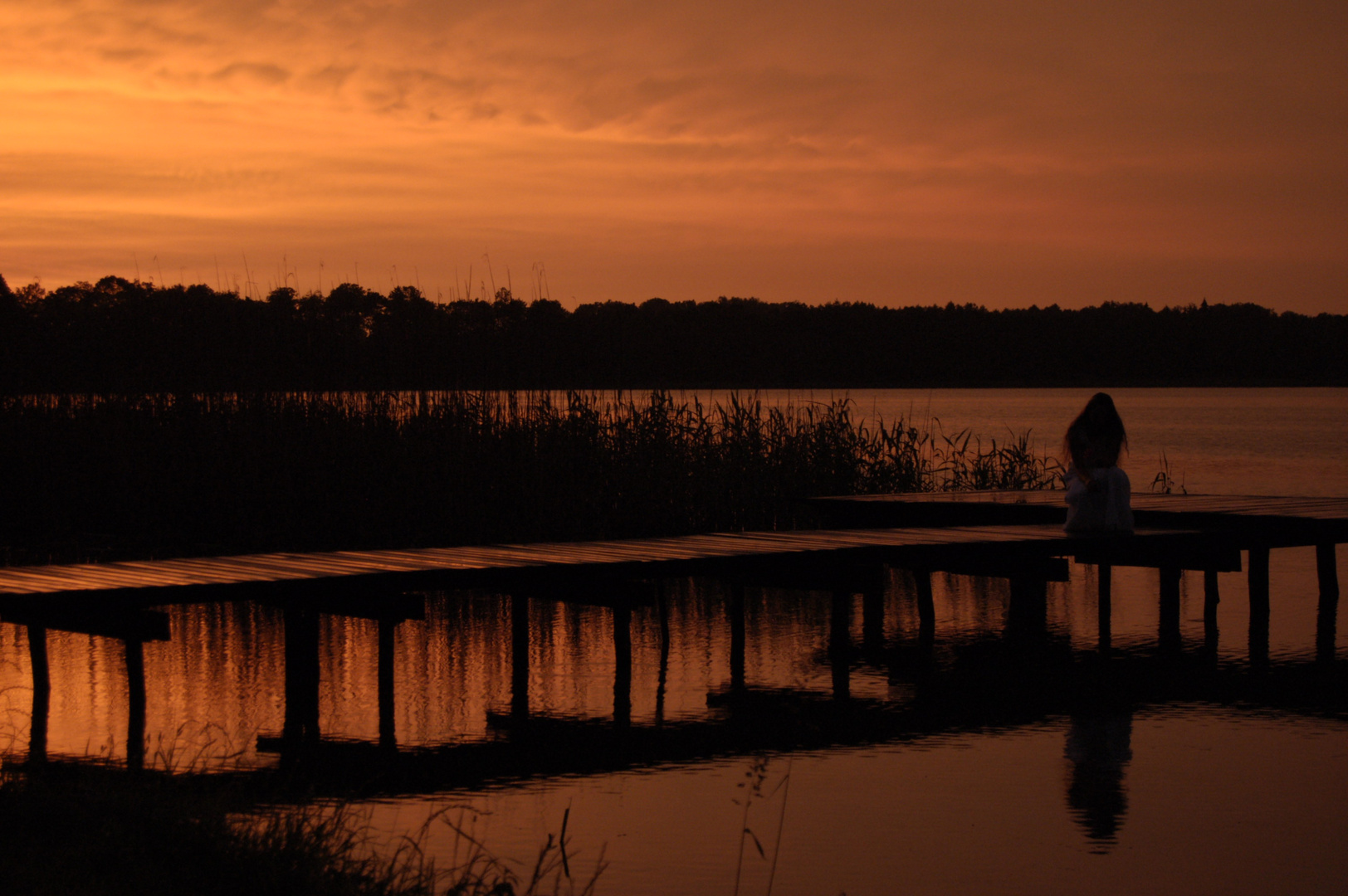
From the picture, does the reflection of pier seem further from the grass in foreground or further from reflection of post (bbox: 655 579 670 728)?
the grass in foreground

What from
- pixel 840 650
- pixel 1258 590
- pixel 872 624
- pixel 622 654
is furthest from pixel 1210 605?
pixel 622 654

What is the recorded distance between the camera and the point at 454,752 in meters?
7.14

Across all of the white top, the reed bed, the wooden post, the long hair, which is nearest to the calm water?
the wooden post

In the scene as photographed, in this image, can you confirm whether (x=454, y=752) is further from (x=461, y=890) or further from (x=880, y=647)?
(x=880, y=647)

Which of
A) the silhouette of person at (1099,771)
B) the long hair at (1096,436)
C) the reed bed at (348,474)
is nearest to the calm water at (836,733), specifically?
the silhouette of person at (1099,771)

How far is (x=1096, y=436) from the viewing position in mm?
10133

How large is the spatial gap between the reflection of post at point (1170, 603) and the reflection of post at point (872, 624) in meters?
2.04

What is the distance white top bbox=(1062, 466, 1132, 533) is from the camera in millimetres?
10414

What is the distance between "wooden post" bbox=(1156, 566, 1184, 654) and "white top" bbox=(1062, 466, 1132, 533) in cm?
53

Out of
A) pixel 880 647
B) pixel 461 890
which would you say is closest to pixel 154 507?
pixel 880 647

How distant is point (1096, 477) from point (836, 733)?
3.83 metres

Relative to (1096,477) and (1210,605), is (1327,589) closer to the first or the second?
(1210,605)

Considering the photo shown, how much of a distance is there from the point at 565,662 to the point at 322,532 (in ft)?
19.0

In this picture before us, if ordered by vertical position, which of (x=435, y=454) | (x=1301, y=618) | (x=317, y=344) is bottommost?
(x=1301, y=618)
